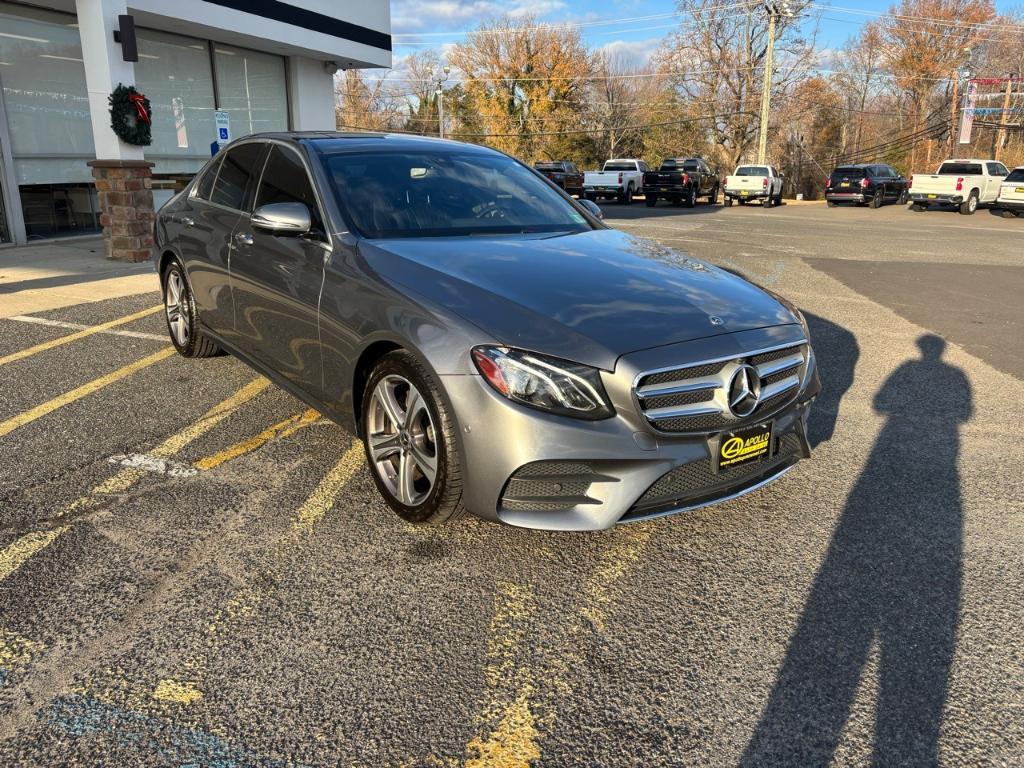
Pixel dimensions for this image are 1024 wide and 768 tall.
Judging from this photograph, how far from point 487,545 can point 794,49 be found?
5413cm

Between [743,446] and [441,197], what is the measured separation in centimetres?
212

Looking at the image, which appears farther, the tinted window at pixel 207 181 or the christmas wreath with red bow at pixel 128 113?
the christmas wreath with red bow at pixel 128 113

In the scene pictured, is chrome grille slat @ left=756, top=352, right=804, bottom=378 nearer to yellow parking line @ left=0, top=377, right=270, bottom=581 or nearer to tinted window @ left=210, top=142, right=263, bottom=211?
yellow parking line @ left=0, top=377, right=270, bottom=581

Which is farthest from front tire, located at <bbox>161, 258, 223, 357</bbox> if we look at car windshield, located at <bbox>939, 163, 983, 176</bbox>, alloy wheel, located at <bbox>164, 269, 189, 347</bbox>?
car windshield, located at <bbox>939, 163, 983, 176</bbox>

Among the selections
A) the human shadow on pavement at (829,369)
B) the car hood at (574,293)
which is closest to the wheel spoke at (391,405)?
the car hood at (574,293)

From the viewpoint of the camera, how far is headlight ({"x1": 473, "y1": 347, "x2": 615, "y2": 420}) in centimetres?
276

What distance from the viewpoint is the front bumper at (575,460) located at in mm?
2738

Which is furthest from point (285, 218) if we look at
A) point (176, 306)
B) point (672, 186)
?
point (672, 186)

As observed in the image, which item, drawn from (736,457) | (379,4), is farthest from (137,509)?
(379,4)

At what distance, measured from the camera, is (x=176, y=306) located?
5770mm

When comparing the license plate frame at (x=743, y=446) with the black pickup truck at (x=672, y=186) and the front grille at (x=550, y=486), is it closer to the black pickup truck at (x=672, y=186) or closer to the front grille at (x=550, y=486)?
the front grille at (x=550, y=486)

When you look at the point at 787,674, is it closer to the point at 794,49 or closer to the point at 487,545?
the point at 487,545

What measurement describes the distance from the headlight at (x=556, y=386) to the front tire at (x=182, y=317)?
132 inches

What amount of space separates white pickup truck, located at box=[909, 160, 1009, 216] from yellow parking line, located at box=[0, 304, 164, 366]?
27.1 meters
